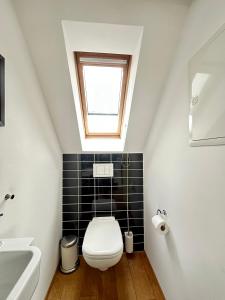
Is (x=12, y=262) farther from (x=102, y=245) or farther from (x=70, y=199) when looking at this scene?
(x=70, y=199)

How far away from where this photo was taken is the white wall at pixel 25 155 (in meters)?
0.93

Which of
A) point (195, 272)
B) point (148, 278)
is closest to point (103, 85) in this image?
point (195, 272)

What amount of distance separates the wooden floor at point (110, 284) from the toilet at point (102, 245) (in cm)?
30

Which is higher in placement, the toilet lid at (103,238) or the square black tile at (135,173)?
the square black tile at (135,173)

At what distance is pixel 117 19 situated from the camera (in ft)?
3.51

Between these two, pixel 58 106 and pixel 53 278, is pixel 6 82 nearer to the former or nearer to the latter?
pixel 58 106

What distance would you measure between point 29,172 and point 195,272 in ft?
4.01

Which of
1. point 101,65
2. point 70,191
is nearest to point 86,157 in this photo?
point 70,191

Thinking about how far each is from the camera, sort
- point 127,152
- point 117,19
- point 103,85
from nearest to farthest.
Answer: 1. point 117,19
2. point 103,85
3. point 127,152

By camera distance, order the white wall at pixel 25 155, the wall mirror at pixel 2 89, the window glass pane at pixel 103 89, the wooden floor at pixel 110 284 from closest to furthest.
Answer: the wall mirror at pixel 2 89 < the white wall at pixel 25 155 < the wooden floor at pixel 110 284 < the window glass pane at pixel 103 89

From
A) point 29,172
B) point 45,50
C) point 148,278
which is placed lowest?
point 148,278

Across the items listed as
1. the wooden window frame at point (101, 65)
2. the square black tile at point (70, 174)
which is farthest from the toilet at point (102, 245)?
the wooden window frame at point (101, 65)

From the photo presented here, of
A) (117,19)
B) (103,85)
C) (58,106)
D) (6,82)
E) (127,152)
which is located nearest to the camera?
(6,82)

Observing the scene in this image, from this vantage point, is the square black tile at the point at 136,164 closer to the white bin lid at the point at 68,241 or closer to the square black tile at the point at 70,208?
the square black tile at the point at 70,208
